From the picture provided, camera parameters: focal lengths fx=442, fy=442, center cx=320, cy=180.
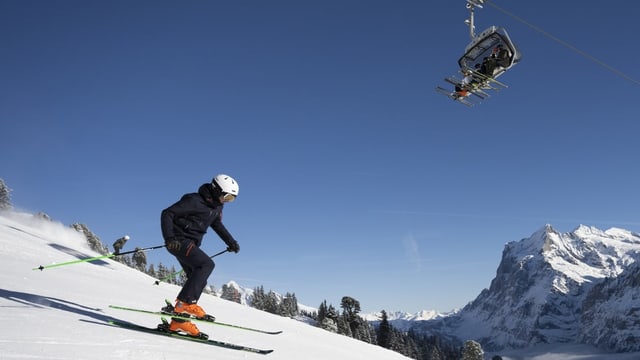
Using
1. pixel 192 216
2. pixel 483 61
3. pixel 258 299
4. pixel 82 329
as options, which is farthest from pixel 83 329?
pixel 258 299

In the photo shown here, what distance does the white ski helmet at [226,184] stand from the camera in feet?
26.6

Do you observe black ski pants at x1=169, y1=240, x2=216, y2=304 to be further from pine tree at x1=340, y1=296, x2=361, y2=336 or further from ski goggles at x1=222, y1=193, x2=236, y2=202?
pine tree at x1=340, y1=296, x2=361, y2=336

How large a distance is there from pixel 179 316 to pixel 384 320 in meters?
80.8

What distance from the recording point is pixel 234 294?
13088cm

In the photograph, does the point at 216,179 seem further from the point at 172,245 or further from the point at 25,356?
the point at 25,356

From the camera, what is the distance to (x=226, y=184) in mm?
8156

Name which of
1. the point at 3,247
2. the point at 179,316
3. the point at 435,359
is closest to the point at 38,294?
the point at 179,316

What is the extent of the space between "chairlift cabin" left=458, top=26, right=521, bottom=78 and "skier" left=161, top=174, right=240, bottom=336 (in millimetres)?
12768

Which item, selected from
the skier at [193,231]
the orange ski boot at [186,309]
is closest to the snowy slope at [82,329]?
the orange ski boot at [186,309]

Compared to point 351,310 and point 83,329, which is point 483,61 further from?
point 351,310

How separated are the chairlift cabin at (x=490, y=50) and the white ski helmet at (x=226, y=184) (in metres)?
12.5

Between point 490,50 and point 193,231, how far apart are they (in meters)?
14.5

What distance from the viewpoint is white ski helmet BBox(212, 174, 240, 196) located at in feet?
26.6

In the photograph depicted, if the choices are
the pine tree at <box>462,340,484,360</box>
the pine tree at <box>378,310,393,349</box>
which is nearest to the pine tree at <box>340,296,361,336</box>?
the pine tree at <box>378,310,393,349</box>
